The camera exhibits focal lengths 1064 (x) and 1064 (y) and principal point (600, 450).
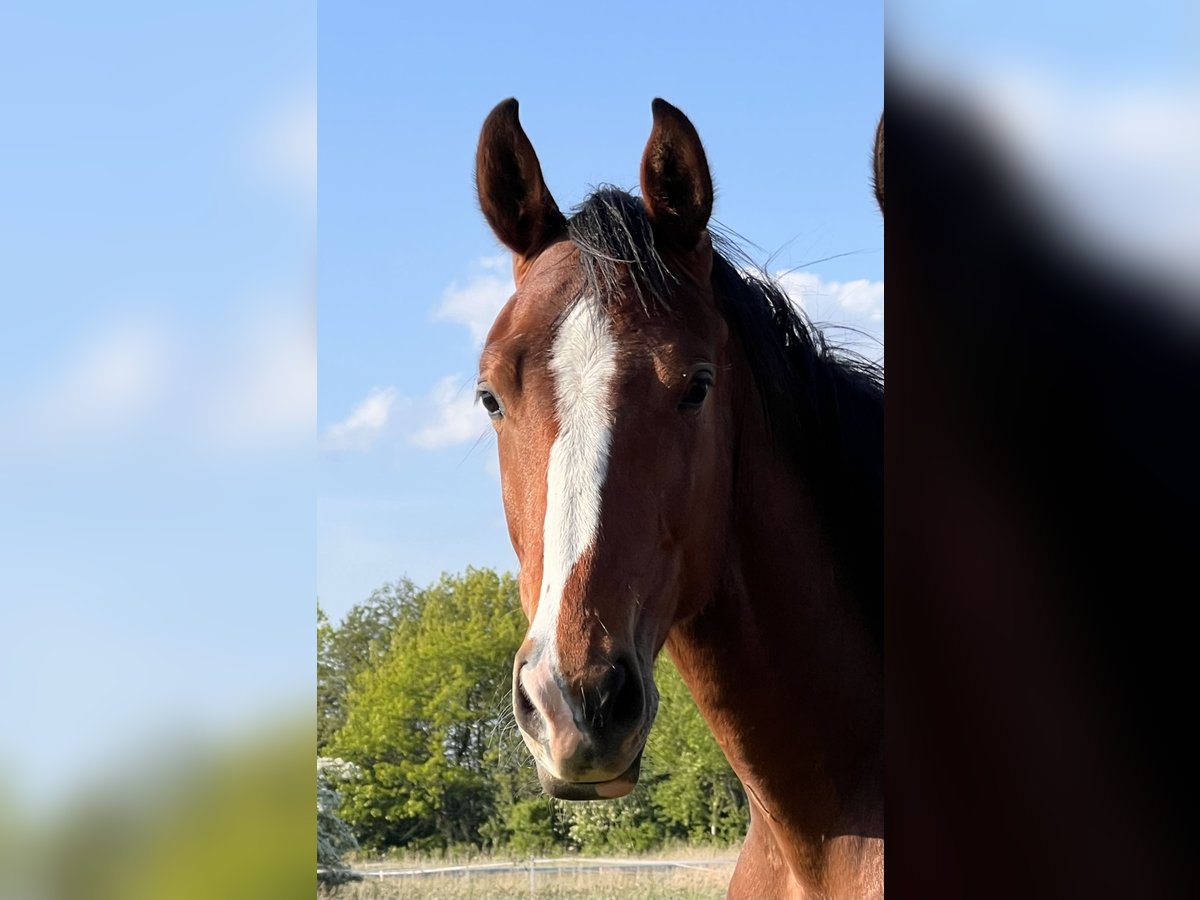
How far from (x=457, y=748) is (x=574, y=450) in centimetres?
1557

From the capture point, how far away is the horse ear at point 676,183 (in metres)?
1.45

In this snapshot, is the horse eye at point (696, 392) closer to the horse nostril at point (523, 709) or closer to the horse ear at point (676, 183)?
the horse ear at point (676, 183)

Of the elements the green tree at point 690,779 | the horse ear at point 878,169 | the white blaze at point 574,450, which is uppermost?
the horse ear at point 878,169

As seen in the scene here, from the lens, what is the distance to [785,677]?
54.2 inches

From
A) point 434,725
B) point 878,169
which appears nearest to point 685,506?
point 878,169

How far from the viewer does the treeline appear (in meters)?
14.0

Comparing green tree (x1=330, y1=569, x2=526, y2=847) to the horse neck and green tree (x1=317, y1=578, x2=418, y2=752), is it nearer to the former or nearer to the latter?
green tree (x1=317, y1=578, x2=418, y2=752)

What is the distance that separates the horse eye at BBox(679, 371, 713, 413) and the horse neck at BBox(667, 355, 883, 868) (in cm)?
12

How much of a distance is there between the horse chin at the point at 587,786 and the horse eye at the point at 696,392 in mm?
427

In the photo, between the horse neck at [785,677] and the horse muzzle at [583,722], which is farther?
the horse neck at [785,677]
